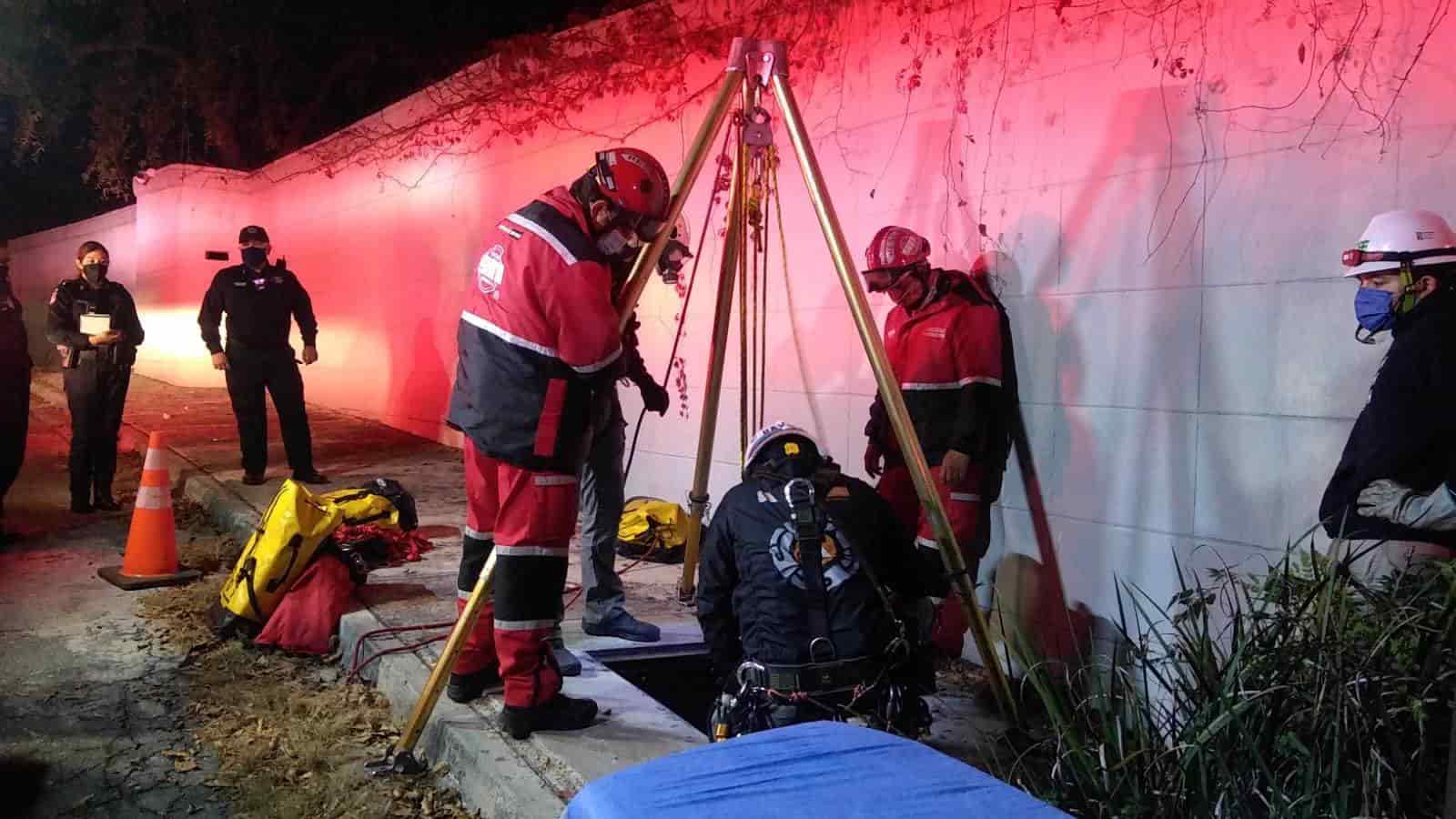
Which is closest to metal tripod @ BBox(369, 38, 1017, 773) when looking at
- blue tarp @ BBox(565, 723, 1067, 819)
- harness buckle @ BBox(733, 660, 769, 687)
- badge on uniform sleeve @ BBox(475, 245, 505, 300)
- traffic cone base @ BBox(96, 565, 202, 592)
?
badge on uniform sleeve @ BBox(475, 245, 505, 300)

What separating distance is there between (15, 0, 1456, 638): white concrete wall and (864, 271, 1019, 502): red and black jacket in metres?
0.15

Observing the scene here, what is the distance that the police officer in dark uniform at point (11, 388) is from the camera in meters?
6.71

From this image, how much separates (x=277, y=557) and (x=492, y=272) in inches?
88.7

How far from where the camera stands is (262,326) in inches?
310

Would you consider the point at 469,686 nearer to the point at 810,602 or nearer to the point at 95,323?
the point at 810,602

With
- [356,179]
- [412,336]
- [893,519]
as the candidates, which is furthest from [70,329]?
[893,519]

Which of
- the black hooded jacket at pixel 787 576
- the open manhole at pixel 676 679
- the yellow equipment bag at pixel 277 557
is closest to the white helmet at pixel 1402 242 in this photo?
the black hooded jacket at pixel 787 576

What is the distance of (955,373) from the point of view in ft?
15.6

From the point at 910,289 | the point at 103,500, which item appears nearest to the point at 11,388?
the point at 103,500

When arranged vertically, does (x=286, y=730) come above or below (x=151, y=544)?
below

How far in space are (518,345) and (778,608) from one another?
1.19m

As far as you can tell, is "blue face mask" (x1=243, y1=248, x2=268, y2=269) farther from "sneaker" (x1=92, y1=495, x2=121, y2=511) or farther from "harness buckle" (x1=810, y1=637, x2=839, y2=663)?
"harness buckle" (x1=810, y1=637, x2=839, y2=663)

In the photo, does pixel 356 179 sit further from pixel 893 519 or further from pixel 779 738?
pixel 779 738

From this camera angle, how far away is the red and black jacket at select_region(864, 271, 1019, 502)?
4668 mm
